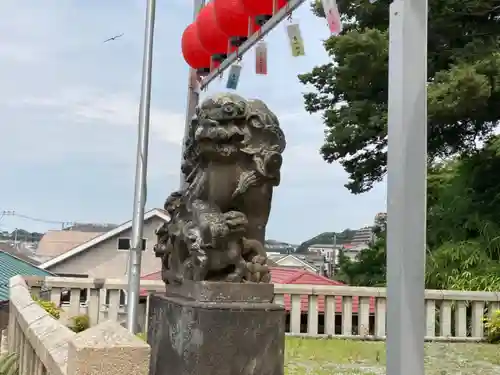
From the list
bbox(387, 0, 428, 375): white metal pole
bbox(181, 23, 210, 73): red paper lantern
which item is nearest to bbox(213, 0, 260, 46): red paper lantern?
bbox(181, 23, 210, 73): red paper lantern

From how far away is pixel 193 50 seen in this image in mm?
6203

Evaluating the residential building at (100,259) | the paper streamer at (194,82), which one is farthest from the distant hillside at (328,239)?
the paper streamer at (194,82)

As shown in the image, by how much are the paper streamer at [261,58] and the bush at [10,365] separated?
330 cm

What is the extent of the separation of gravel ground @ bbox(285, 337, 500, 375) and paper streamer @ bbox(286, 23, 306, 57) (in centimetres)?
261

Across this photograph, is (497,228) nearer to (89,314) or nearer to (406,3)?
(89,314)

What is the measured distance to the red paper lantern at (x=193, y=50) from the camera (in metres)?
6.02

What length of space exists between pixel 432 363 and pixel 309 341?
1.45 meters

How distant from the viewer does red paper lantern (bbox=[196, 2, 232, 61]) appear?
5441 mm

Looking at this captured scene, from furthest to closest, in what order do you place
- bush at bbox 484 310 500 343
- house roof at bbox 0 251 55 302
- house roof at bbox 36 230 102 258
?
house roof at bbox 36 230 102 258, house roof at bbox 0 251 55 302, bush at bbox 484 310 500 343

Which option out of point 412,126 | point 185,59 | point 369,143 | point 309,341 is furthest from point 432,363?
point 369,143

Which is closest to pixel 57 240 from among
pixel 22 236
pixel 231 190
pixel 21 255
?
pixel 21 255

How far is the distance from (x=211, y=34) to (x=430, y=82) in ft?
14.2

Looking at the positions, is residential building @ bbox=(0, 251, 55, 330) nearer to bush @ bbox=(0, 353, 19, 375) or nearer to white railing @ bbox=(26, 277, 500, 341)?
white railing @ bbox=(26, 277, 500, 341)

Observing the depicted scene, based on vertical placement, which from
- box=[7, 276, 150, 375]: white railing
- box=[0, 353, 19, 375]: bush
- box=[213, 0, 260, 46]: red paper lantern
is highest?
box=[213, 0, 260, 46]: red paper lantern
